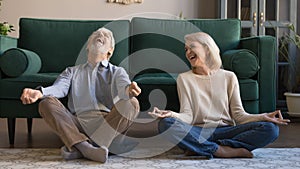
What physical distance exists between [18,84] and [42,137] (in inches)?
24.9

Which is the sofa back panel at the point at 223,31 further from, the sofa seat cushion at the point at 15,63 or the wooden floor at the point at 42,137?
the sofa seat cushion at the point at 15,63

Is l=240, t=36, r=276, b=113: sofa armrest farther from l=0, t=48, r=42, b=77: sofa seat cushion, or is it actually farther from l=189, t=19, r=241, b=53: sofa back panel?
l=0, t=48, r=42, b=77: sofa seat cushion

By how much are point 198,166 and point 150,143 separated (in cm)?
76

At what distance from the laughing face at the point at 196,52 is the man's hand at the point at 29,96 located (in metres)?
0.80

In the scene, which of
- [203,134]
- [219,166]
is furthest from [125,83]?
[219,166]

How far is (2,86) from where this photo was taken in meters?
2.75

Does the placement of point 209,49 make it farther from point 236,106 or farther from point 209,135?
point 209,135

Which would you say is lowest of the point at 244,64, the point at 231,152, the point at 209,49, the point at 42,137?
the point at 42,137

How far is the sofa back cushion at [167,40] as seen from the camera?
3.41 meters

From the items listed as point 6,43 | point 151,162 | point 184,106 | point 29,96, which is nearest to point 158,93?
point 184,106

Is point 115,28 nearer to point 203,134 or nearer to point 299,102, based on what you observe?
point 203,134

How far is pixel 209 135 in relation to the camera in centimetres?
244

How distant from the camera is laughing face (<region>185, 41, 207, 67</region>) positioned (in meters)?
2.47

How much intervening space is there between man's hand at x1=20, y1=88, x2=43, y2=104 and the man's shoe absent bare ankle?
1.00 feet
